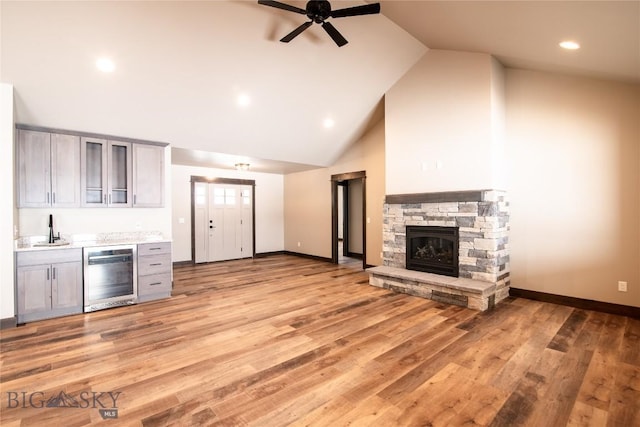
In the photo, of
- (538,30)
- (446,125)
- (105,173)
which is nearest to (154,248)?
(105,173)

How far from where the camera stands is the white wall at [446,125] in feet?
14.7

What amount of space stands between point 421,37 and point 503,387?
4533 millimetres

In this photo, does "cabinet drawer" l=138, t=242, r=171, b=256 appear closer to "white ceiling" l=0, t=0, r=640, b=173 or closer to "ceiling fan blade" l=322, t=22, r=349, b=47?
"white ceiling" l=0, t=0, r=640, b=173

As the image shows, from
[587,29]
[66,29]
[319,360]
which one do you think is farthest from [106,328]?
[587,29]

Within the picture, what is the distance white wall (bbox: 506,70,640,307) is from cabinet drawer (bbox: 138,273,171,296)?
17.8ft

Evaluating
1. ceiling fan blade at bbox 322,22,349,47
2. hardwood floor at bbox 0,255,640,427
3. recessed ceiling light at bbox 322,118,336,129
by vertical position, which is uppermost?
ceiling fan blade at bbox 322,22,349,47

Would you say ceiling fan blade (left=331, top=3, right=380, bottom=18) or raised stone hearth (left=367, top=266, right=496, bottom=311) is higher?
ceiling fan blade (left=331, top=3, right=380, bottom=18)

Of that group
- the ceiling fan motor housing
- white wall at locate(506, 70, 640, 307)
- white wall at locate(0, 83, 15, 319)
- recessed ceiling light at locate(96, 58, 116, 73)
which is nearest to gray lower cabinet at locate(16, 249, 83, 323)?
white wall at locate(0, 83, 15, 319)

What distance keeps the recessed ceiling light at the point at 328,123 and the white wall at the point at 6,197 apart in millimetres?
4414

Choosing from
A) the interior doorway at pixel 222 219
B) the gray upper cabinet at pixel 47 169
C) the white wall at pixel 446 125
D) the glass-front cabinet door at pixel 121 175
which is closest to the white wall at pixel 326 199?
the white wall at pixel 446 125

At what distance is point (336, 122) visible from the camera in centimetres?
608

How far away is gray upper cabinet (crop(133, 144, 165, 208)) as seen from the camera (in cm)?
489

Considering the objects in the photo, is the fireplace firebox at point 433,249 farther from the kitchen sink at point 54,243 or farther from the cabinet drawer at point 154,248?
the kitchen sink at point 54,243

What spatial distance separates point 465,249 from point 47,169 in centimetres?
606
